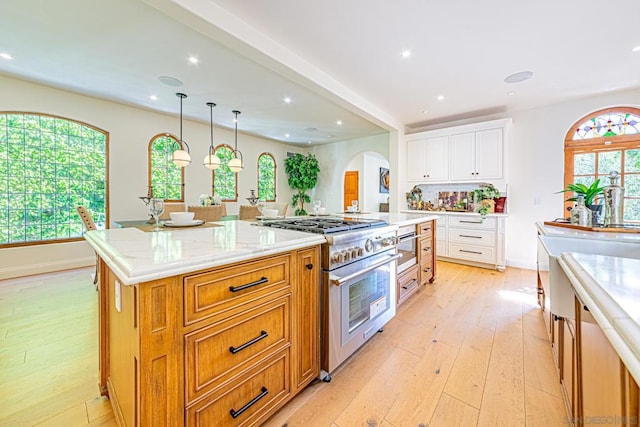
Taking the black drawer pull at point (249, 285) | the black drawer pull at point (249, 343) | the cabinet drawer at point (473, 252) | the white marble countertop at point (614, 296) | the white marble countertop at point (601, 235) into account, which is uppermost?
the white marble countertop at point (601, 235)

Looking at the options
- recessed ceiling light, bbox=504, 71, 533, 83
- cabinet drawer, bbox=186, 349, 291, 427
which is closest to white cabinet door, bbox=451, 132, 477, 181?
recessed ceiling light, bbox=504, 71, 533, 83

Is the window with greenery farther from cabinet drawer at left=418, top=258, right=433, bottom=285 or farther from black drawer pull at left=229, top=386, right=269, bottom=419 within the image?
cabinet drawer at left=418, top=258, right=433, bottom=285

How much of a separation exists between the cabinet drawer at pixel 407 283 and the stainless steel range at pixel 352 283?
317 millimetres

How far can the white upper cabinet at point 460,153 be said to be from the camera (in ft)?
13.5

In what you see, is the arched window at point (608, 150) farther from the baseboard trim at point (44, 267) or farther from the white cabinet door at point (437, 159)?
the baseboard trim at point (44, 267)

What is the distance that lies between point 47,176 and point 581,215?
6589 mm

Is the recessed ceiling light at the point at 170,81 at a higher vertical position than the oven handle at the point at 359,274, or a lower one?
higher

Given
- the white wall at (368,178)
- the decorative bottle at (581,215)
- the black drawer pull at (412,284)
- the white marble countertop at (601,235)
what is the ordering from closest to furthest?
1. the white marble countertop at (601,235)
2. the decorative bottle at (581,215)
3. the black drawer pull at (412,284)
4. the white wall at (368,178)

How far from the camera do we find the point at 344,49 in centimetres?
265

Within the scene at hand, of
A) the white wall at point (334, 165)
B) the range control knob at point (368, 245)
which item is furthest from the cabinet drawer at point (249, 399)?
the white wall at point (334, 165)

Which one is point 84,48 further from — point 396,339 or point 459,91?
point 459,91

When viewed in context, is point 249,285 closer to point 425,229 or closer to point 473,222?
point 425,229

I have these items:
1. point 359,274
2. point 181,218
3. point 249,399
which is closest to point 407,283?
point 359,274

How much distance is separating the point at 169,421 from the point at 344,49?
10.2 ft
